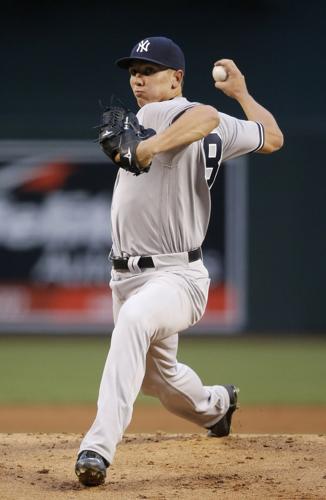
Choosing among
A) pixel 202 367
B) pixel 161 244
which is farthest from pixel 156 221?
pixel 202 367

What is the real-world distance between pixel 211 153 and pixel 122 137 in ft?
1.44

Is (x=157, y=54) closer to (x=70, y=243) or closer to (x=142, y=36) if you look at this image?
(x=70, y=243)

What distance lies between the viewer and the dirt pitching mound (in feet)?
12.1

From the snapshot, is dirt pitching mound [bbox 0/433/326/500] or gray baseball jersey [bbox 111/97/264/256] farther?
gray baseball jersey [bbox 111/97/264/256]

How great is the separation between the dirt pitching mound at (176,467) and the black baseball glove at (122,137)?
3.67 ft

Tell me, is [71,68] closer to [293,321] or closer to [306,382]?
[293,321]

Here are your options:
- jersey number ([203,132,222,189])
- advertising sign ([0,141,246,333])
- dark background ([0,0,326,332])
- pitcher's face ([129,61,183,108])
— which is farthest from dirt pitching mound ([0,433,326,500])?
dark background ([0,0,326,332])

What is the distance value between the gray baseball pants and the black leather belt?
19 mm

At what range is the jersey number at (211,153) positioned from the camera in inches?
158

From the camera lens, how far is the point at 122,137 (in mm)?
3729

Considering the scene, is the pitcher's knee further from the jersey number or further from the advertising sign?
the advertising sign

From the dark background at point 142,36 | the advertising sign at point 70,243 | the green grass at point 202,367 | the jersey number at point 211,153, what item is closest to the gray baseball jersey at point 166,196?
the jersey number at point 211,153

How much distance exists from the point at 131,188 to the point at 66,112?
781 cm

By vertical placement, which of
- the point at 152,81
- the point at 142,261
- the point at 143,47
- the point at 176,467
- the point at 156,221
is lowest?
the point at 176,467
